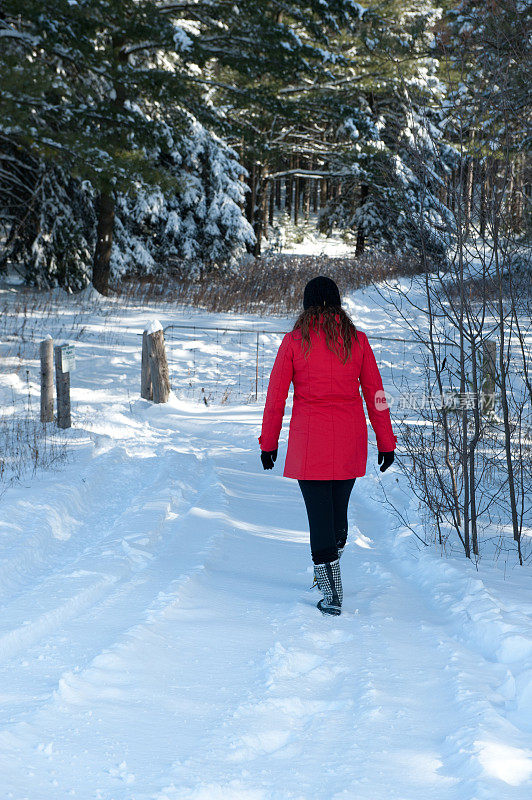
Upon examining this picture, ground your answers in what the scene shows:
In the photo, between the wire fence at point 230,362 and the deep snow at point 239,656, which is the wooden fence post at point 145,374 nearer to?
the wire fence at point 230,362

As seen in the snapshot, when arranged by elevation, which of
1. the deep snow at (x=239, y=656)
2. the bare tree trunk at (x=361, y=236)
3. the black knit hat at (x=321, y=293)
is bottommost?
the deep snow at (x=239, y=656)

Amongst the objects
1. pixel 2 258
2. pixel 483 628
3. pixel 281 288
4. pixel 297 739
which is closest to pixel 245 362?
pixel 281 288

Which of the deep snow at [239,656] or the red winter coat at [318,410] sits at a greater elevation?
the red winter coat at [318,410]

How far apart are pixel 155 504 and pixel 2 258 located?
611 inches

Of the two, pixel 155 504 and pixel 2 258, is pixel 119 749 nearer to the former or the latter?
pixel 155 504

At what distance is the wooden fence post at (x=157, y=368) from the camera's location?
415 inches

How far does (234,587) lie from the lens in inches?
180

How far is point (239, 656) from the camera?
3.59m

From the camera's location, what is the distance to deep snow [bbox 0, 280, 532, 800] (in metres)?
2.62

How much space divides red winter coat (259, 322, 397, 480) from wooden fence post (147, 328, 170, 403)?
6529 mm

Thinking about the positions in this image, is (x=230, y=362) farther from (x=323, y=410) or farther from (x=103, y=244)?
(x=323, y=410)

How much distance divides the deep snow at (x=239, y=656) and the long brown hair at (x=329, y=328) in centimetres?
145

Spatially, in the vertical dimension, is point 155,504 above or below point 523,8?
below

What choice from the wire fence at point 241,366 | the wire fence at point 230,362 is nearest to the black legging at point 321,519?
the wire fence at point 241,366
